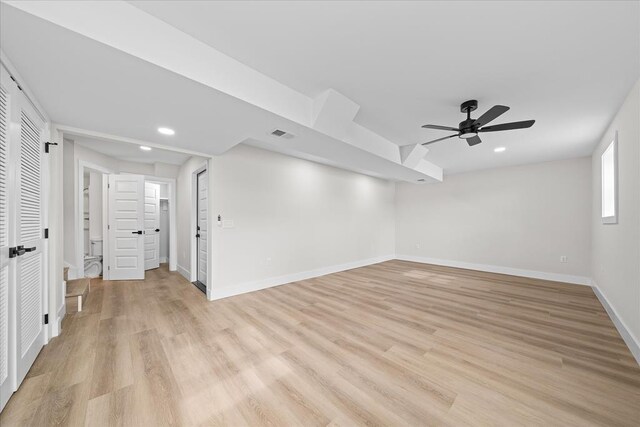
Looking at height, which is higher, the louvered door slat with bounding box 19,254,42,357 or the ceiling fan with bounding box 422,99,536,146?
the ceiling fan with bounding box 422,99,536,146

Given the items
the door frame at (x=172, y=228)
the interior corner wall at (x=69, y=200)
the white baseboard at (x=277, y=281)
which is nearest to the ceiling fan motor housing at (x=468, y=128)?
the white baseboard at (x=277, y=281)

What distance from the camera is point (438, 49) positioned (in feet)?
6.00

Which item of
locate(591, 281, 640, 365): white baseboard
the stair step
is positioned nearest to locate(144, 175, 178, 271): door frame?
the stair step

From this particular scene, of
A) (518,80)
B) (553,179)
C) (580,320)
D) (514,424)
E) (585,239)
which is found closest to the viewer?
(514,424)

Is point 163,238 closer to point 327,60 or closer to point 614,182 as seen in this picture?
point 327,60

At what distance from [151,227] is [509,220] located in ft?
29.1

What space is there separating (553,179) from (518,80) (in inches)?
169

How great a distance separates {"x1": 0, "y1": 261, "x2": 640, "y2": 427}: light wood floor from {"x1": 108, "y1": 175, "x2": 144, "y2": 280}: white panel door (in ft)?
4.54

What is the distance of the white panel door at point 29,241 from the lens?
179 cm

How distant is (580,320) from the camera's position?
9.72ft

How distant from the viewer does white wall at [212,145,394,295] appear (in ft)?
12.8

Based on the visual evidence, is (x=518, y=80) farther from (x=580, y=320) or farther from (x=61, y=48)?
(x=61, y=48)

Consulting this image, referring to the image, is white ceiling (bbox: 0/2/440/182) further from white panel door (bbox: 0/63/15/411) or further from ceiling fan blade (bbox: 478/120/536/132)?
ceiling fan blade (bbox: 478/120/536/132)

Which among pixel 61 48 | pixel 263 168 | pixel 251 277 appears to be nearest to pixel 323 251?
pixel 251 277
